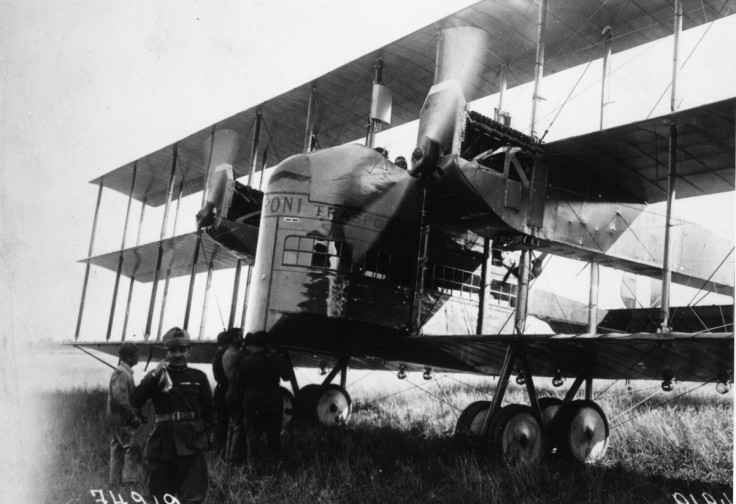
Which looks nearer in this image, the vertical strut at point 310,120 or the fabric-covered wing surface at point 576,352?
the fabric-covered wing surface at point 576,352

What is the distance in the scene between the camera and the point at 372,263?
9.54 m

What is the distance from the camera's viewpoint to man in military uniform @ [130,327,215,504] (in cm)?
481

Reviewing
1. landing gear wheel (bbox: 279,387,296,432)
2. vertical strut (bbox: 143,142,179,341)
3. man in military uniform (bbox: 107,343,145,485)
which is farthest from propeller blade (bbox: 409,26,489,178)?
vertical strut (bbox: 143,142,179,341)

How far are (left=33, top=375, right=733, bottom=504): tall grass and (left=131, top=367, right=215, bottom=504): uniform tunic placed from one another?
0.89 metres

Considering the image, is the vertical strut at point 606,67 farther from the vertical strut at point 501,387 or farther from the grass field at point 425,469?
the grass field at point 425,469

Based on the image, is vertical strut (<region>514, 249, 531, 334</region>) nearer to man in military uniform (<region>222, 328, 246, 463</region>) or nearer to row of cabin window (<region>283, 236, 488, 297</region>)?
row of cabin window (<region>283, 236, 488, 297</region>)

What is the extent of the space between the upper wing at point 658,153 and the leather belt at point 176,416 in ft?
22.5

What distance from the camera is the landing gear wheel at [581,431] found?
8078mm

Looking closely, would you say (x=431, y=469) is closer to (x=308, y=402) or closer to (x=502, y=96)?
(x=308, y=402)

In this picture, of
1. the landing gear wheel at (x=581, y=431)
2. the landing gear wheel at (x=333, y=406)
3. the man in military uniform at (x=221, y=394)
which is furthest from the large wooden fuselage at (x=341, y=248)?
the landing gear wheel at (x=333, y=406)

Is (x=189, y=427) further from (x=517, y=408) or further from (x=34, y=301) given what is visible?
(x=517, y=408)

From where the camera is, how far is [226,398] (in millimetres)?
7738

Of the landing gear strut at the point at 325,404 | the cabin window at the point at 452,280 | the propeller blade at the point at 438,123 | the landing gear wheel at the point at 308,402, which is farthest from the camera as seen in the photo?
the landing gear strut at the point at 325,404

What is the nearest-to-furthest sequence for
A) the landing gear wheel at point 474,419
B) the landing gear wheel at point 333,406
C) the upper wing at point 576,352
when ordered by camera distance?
the upper wing at point 576,352 < the landing gear wheel at point 474,419 < the landing gear wheel at point 333,406
